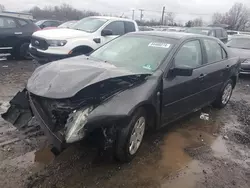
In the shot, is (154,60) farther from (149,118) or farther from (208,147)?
(208,147)

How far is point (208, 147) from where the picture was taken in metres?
4.24

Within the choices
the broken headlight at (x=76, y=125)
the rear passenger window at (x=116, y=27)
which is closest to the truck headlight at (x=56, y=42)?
the rear passenger window at (x=116, y=27)

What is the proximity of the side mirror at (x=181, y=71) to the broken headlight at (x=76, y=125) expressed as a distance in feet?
5.06

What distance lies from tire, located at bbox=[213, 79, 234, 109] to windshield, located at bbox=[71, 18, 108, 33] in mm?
A: 4578

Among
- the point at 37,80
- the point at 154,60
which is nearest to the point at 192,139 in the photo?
the point at 154,60

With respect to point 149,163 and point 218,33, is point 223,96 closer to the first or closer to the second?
point 149,163

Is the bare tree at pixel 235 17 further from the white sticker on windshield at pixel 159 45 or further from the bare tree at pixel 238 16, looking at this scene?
the white sticker on windshield at pixel 159 45

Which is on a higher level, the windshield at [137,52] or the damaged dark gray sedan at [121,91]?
the windshield at [137,52]

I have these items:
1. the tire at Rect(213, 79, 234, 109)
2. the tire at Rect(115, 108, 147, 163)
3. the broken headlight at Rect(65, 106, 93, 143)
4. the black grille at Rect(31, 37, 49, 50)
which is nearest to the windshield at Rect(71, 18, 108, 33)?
the black grille at Rect(31, 37, 49, 50)

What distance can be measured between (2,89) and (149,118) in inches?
162

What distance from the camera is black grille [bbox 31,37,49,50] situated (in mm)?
7844

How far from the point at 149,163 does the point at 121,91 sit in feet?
3.52

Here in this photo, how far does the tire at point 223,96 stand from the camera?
228 inches

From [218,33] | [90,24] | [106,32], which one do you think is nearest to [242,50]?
[218,33]
